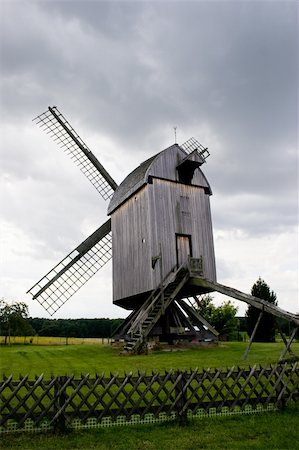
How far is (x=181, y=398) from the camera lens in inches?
276

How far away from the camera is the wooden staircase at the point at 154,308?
55.3 ft

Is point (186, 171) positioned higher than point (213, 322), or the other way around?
point (186, 171)

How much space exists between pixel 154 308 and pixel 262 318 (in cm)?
1556

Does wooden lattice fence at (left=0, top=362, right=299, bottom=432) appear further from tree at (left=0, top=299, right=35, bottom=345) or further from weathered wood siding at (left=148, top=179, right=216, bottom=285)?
tree at (left=0, top=299, right=35, bottom=345)

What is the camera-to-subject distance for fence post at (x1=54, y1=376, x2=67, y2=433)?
6367 millimetres

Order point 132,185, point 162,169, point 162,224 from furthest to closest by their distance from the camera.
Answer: point 132,185 → point 162,169 → point 162,224

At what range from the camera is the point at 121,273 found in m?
22.7

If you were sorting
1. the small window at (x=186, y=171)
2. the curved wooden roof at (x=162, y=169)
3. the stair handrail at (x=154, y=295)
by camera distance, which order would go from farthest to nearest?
the small window at (x=186, y=171) → the curved wooden roof at (x=162, y=169) → the stair handrail at (x=154, y=295)

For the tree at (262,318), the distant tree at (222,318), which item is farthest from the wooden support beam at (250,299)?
the distant tree at (222,318)

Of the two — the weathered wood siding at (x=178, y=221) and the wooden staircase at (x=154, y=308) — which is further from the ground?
the weathered wood siding at (x=178, y=221)

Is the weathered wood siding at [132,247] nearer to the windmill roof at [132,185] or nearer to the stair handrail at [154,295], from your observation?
the windmill roof at [132,185]

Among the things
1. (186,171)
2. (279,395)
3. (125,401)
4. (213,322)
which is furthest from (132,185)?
(213,322)

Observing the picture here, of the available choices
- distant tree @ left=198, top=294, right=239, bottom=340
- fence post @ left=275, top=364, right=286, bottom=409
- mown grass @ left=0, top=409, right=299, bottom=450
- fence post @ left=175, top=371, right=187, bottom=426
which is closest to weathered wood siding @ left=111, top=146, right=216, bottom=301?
fence post @ left=275, top=364, right=286, bottom=409

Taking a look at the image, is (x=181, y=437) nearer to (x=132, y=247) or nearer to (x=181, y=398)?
(x=181, y=398)
